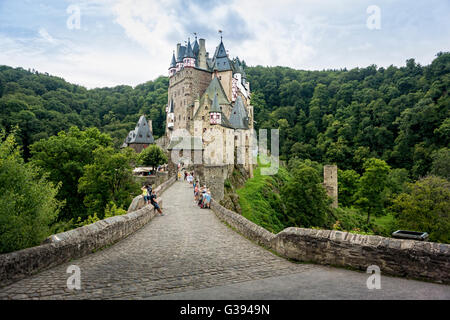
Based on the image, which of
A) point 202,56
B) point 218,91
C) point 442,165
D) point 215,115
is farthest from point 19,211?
point 202,56

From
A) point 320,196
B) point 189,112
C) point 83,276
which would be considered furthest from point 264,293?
point 189,112

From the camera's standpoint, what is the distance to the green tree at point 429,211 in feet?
75.5

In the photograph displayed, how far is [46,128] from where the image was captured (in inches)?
2176

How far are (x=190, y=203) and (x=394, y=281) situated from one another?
53.0ft

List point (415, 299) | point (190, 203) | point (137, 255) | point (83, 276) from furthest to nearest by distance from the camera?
point (190, 203), point (137, 255), point (83, 276), point (415, 299)

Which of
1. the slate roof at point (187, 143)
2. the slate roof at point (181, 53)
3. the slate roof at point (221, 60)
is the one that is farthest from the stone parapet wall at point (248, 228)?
the slate roof at point (181, 53)

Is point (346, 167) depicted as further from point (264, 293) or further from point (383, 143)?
point (264, 293)

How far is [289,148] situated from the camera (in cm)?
8931

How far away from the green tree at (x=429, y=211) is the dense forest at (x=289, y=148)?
4.1 inches

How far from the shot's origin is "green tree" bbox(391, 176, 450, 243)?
23.0 meters

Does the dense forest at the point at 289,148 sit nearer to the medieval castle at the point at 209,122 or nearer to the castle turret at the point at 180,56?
the medieval castle at the point at 209,122

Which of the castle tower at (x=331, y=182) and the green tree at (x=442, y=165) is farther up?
the green tree at (x=442, y=165)

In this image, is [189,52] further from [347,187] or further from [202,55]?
[347,187]

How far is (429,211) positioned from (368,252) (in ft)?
78.7
